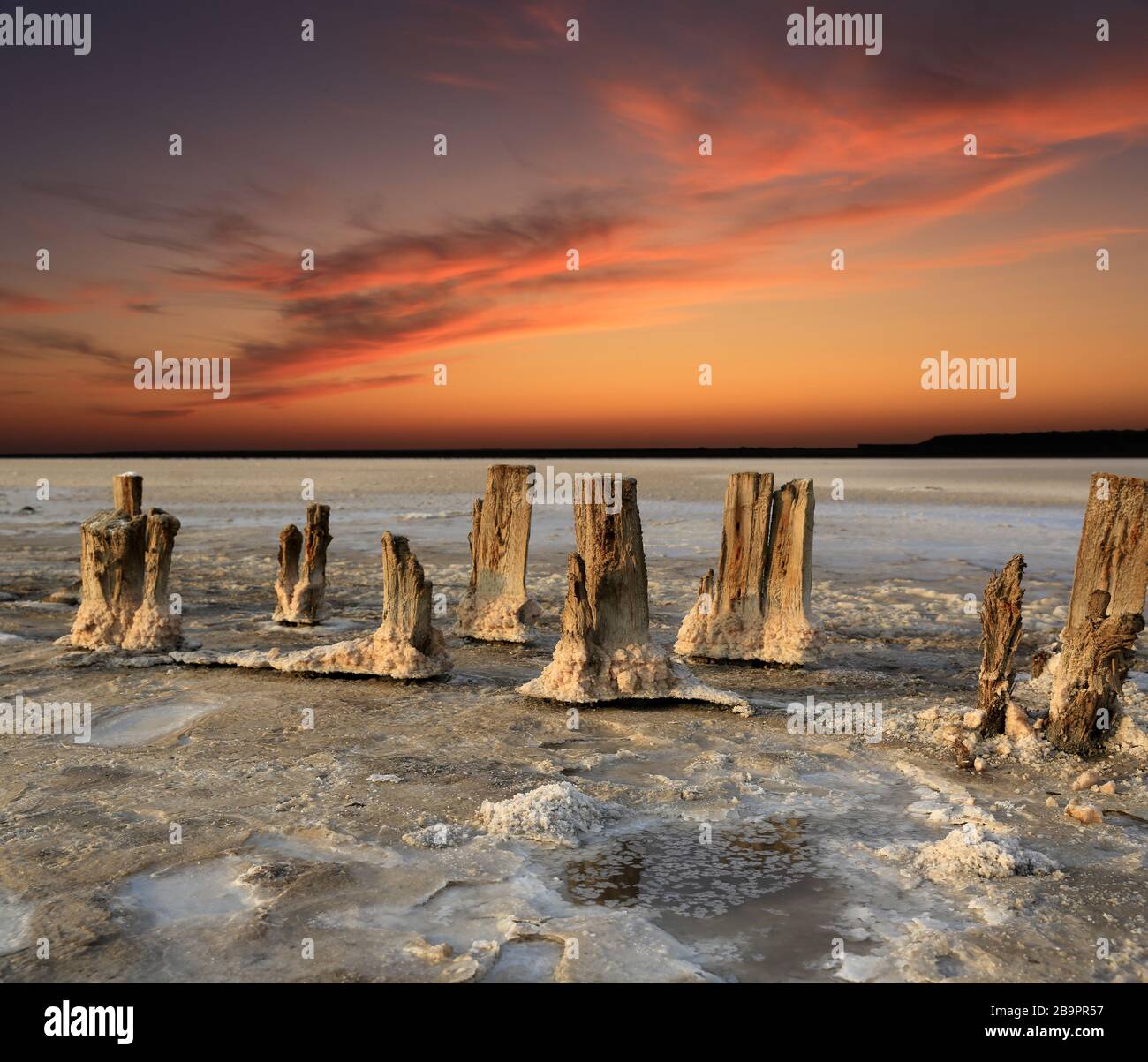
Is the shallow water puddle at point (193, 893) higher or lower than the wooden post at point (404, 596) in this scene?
lower

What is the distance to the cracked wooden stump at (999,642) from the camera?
673cm

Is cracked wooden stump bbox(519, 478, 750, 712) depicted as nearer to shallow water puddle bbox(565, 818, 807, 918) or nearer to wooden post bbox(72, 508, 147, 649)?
shallow water puddle bbox(565, 818, 807, 918)

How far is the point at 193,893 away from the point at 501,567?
661cm

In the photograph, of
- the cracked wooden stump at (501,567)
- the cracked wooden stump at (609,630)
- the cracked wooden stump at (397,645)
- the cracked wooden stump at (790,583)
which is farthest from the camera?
the cracked wooden stump at (501,567)

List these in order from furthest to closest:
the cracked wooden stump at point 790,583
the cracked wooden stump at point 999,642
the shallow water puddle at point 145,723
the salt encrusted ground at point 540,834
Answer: the cracked wooden stump at point 790,583, the shallow water puddle at point 145,723, the cracked wooden stump at point 999,642, the salt encrusted ground at point 540,834

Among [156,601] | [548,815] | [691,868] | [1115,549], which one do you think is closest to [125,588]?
[156,601]

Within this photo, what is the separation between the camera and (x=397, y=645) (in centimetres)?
894

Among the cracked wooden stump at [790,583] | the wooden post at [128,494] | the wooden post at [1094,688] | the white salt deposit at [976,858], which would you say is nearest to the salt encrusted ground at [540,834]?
the white salt deposit at [976,858]

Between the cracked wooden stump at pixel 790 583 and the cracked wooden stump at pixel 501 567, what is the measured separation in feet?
8.65

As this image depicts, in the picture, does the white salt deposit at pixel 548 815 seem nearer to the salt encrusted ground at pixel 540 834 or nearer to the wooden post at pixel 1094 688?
the salt encrusted ground at pixel 540 834

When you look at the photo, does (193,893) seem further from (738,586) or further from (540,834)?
(738,586)

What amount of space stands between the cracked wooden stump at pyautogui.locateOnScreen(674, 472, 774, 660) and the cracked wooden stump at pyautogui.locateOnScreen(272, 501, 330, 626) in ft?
14.3
